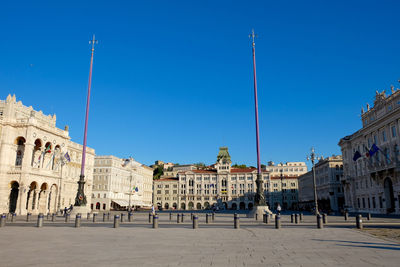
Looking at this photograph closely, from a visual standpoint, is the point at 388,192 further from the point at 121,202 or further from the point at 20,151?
the point at 121,202

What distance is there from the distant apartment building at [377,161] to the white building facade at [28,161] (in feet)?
169

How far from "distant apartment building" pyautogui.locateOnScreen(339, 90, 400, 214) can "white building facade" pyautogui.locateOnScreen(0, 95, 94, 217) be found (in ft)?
169

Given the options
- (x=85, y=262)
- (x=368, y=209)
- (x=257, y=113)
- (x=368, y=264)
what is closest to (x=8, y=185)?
(x=257, y=113)

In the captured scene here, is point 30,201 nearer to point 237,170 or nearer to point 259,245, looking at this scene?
point 259,245

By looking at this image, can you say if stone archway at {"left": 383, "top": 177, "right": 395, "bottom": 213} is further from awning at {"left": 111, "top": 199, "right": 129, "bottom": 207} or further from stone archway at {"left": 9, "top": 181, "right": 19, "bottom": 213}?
awning at {"left": 111, "top": 199, "right": 129, "bottom": 207}

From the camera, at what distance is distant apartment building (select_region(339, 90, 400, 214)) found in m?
50.8

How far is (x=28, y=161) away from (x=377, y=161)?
5959cm

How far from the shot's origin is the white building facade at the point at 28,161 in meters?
47.0

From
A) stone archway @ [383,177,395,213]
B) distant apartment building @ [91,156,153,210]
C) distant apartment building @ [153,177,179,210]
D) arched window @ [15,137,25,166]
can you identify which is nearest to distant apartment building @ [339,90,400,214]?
stone archway @ [383,177,395,213]

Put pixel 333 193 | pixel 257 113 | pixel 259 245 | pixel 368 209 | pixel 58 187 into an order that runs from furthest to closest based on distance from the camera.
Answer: pixel 333 193 → pixel 368 209 → pixel 58 187 → pixel 257 113 → pixel 259 245

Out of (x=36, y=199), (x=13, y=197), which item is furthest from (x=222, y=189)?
(x=13, y=197)

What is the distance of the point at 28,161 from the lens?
47.2m

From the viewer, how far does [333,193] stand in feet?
295

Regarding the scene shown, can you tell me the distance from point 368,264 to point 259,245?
4923mm
